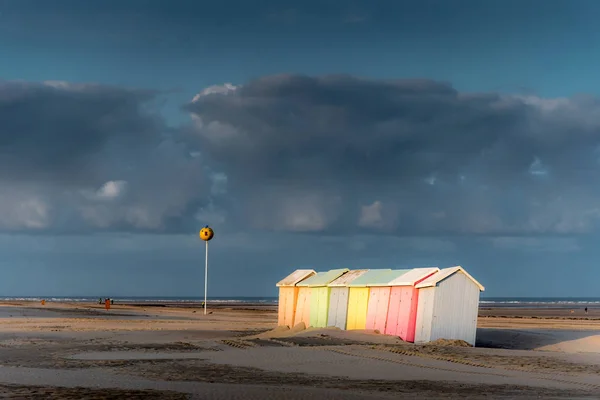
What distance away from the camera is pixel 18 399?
48.0ft

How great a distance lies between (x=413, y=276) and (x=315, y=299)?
25.5 ft

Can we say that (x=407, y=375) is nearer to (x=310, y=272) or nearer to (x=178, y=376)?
(x=178, y=376)

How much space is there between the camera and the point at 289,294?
41969 mm

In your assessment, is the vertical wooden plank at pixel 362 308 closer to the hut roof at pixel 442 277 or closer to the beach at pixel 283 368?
the beach at pixel 283 368

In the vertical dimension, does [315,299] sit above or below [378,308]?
below

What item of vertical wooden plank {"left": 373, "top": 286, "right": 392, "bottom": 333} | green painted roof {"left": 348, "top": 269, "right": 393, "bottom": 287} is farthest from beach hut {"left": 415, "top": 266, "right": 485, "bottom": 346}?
green painted roof {"left": 348, "top": 269, "right": 393, "bottom": 287}

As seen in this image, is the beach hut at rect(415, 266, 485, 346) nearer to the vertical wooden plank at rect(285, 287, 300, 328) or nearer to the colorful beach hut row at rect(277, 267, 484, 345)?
the colorful beach hut row at rect(277, 267, 484, 345)

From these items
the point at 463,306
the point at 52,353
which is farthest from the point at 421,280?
the point at 52,353

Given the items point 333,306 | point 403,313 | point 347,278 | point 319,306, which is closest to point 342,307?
point 333,306

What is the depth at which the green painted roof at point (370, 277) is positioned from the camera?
34250 millimetres

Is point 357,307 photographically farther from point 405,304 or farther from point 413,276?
point 413,276

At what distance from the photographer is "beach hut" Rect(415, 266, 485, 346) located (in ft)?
98.3

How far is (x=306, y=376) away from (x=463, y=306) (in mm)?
12354

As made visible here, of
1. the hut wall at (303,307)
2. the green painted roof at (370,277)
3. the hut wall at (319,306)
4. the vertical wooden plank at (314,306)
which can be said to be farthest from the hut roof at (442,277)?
the hut wall at (303,307)
